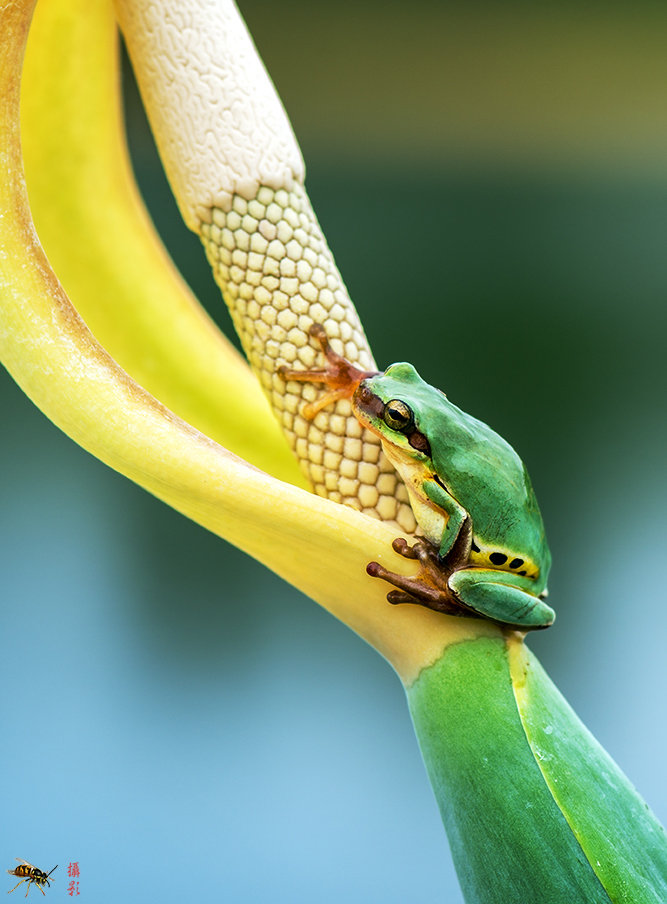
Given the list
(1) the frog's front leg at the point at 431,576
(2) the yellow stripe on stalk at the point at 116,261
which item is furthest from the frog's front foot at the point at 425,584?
(2) the yellow stripe on stalk at the point at 116,261

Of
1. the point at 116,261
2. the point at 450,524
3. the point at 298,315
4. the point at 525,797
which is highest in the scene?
the point at 116,261

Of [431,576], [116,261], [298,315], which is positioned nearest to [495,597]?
[431,576]

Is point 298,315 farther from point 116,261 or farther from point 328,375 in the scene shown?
point 116,261

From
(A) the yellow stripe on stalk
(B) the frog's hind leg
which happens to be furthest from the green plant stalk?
(A) the yellow stripe on stalk

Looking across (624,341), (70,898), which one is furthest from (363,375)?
(624,341)

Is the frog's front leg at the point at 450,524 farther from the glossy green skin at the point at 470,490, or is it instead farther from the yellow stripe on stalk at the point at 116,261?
the yellow stripe on stalk at the point at 116,261

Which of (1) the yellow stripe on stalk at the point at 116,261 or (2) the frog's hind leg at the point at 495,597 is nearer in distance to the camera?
(2) the frog's hind leg at the point at 495,597

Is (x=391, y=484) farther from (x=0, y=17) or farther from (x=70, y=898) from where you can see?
(x=70, y=898)

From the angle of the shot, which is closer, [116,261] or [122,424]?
[122,424]
